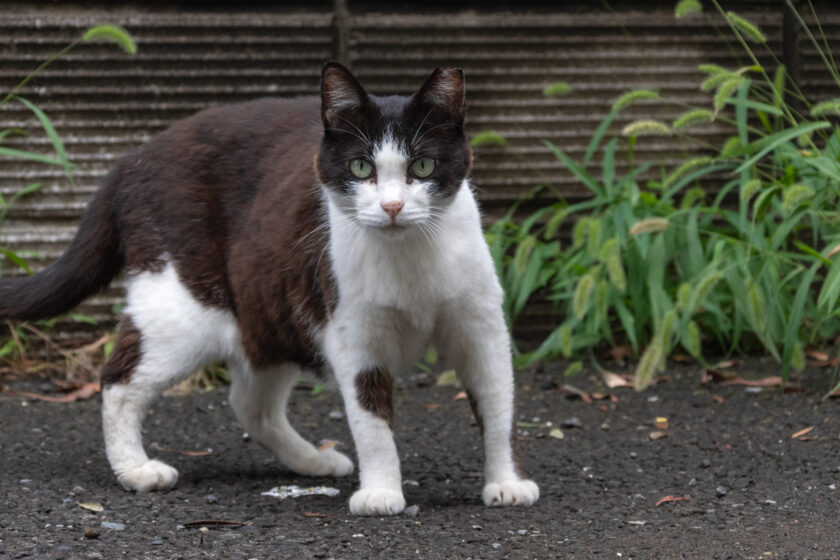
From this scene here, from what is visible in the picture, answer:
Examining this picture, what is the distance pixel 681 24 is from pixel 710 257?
4.56 ft

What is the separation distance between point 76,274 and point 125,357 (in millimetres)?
406

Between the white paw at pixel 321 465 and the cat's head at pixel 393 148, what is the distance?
3.63 ft

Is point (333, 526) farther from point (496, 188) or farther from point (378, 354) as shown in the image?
point (496, 188)

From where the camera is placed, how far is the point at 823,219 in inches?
180

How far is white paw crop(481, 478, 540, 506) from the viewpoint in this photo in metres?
3.29

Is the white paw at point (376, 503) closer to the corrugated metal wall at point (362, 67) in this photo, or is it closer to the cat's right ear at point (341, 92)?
the cat's right ear at point (341, 92)

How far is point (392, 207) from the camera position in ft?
9.55

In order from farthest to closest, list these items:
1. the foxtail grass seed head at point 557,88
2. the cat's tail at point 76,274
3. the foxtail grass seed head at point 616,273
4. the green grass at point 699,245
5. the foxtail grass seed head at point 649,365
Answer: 1. the foxtail grass seed head at point 557,88
2. the foxtail grass seed head at point 616,273
3. the green grass at point 699,245
4. the foxtail grass seed head at point 649,365
5. the cat's tail at point 76,274

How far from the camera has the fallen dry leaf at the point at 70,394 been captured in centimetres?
495

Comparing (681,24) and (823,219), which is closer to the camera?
(823,219)

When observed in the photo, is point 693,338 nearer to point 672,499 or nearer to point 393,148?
point 672,499

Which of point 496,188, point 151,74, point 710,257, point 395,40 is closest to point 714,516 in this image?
point 710,257

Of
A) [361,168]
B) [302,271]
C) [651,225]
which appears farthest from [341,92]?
[651,225]

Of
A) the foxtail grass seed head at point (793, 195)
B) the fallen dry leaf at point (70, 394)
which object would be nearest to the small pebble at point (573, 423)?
the foxtail grass seed head at point (793, 195)
